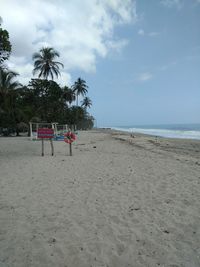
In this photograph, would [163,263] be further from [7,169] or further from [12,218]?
[7,169]

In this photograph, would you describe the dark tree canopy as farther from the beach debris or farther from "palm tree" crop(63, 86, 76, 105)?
"palm tree" crop(63, 86, 76, 105)

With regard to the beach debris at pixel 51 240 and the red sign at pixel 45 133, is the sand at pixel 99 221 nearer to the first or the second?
the beach debris at pixel 51 240

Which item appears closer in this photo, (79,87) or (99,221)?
(99,221)

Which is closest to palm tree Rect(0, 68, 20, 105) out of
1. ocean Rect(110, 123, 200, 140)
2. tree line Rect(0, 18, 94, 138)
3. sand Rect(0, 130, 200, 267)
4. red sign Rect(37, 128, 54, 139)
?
tree line Rect(0, 18, 94, 138)

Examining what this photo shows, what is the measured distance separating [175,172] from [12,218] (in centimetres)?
498

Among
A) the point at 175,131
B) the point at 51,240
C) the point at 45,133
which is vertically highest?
the point at 45,133

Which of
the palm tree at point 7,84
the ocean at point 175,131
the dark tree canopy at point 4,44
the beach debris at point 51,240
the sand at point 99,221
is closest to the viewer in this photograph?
the sand at point 99,221

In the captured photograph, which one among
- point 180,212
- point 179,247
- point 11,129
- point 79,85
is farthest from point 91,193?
point 79,85

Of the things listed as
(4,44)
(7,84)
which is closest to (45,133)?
(4,44)

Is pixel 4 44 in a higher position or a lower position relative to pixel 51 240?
higher

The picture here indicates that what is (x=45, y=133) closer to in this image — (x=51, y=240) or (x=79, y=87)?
(x=51, y=240)

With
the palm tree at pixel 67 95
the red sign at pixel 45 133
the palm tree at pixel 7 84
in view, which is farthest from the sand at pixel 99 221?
the palm tree at pixel 67 95

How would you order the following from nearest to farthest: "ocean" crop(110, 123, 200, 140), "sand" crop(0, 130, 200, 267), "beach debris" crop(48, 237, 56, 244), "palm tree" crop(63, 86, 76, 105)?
"sand" crop(0, 130, 200, 267) → "beach debris" crop(48, 237, 56, 244) → "ocean" crop(110, 123, 200, 140) → "palm tree" crop(63, 86, 76, 105)

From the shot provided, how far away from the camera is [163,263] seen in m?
2.31
